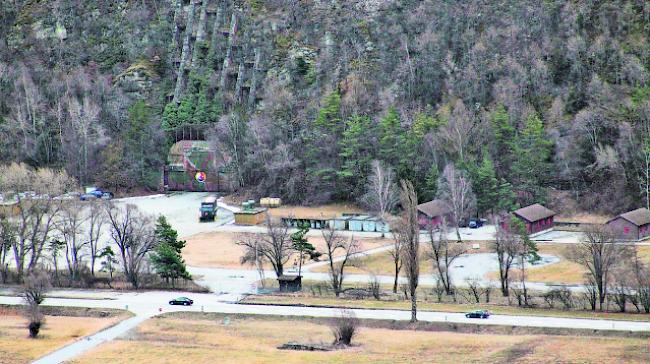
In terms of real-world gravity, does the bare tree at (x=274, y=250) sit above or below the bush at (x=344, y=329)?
above

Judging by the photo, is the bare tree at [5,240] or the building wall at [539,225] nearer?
the bare tree at [5,240]

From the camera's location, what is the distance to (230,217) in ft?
369

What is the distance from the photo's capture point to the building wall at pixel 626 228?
9381 cm

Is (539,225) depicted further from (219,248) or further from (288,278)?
(219,248)

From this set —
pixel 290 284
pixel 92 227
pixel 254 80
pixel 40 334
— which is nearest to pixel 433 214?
pixel 290 284

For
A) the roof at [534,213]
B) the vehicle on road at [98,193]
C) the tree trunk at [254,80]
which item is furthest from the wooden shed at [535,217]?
the vehicle on road at [98,193]

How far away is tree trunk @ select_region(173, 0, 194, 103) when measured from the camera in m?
137

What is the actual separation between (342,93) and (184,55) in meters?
25.2

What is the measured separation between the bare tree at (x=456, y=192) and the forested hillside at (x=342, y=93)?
2.19 meters

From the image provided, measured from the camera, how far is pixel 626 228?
94.9 metres

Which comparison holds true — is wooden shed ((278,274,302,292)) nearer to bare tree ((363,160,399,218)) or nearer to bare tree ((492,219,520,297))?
bare tree ((492,219,520,297))

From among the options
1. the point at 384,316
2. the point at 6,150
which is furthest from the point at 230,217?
the point at 384,316

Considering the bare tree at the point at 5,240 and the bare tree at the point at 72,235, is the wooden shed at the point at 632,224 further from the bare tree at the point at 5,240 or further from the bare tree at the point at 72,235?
the bare tree at the point at 5,240

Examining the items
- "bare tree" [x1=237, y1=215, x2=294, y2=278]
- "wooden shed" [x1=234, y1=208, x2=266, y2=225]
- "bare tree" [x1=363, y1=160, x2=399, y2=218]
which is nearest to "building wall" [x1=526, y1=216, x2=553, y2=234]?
"bare tree" [x1=363, y1=160, x2=399, y2=218]
